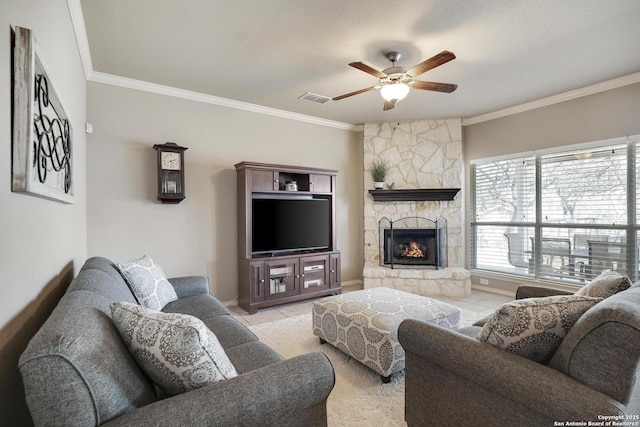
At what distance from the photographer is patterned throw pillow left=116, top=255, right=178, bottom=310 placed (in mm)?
2205

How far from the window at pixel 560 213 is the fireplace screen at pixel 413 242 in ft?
2.20

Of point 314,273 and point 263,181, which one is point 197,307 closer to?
point 263,181

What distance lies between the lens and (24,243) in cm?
119

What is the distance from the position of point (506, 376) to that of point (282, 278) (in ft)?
10.3

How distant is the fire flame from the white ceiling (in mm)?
2319

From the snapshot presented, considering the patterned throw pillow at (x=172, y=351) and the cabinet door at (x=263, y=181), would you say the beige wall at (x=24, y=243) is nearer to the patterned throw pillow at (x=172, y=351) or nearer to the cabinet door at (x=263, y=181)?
the patterned throw pillow at (x=172, y=351)

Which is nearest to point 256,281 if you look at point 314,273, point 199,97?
point 314,273

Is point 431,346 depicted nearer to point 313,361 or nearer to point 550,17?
point 313,361

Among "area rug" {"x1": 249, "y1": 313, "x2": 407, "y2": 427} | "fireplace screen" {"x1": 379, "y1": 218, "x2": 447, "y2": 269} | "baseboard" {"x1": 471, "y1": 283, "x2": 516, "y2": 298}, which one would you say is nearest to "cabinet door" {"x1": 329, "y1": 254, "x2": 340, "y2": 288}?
"fireplace screen" {"x1": 379, "y1": 218, "x2": 447, "y2": 269}

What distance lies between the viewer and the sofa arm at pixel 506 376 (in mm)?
1052

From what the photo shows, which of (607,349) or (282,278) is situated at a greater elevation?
(607,349)

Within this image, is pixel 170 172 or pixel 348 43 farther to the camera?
pixel 170 172

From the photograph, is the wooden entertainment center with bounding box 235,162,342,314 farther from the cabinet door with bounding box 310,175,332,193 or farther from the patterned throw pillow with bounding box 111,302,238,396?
the patterned throw pillow with bounding box 111,302,238,396

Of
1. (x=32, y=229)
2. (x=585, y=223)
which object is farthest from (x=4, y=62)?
(x=585, y=223)
